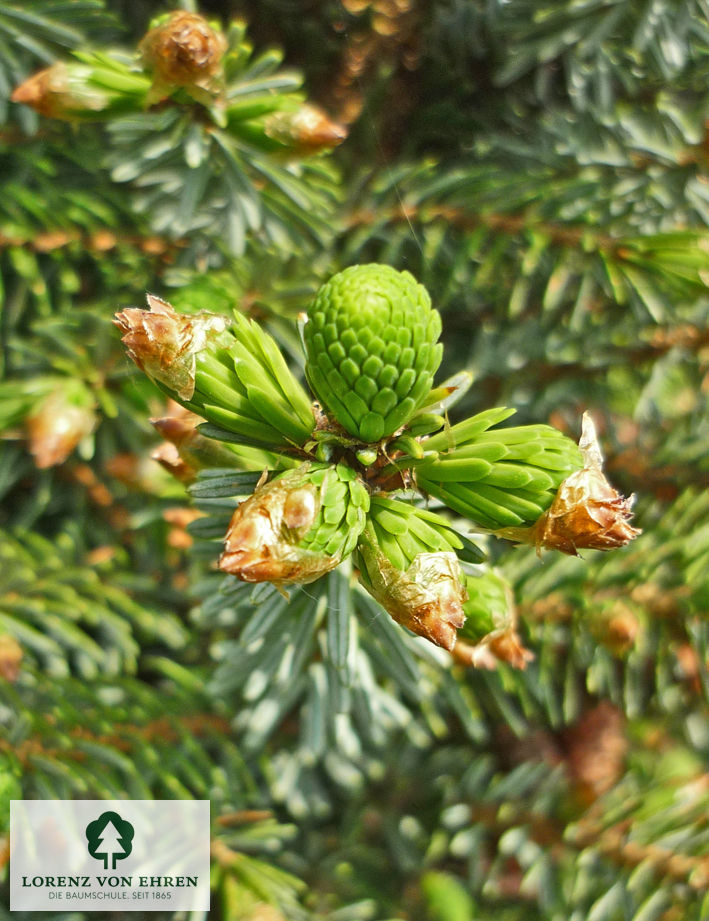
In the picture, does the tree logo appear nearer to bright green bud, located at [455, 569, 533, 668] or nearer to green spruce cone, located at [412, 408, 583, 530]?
bright green bud, located at [455, 569, 533, 668]

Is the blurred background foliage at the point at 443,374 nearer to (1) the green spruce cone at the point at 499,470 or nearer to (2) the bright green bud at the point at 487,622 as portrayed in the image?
(2) the bright green bud at the point at 487,622

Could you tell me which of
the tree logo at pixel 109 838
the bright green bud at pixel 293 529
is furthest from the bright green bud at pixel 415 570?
the tree logo at pixel 109 838

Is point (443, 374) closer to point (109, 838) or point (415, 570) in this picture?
point (415, 570)

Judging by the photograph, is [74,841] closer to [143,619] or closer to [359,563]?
[143,619]

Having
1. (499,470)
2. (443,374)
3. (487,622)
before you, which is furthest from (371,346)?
(443,374)

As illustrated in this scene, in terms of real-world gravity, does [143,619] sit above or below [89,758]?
above

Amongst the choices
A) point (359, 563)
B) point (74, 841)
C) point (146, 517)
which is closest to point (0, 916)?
point (74, 841)
